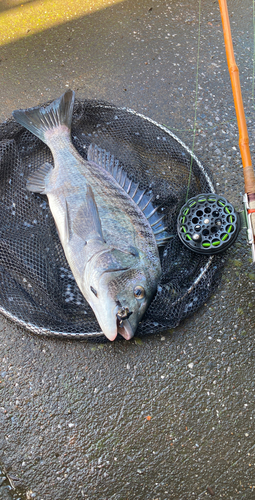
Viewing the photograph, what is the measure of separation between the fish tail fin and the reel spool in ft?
3.84

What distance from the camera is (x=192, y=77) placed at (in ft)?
11.4

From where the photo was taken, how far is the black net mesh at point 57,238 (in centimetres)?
237

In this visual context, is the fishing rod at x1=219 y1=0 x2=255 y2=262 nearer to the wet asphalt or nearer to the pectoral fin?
the wet asphalt

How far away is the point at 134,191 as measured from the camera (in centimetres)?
269

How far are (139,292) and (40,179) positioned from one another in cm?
125

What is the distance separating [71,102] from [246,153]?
57.3 inches

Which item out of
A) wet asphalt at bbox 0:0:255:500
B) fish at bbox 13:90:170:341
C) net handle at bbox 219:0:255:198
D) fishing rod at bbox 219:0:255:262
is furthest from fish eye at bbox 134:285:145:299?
net handle at bbox 219:0:255:198

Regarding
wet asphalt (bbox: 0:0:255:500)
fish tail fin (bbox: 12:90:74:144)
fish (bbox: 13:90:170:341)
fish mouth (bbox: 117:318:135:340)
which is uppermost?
fish tail fin (bbox: 12:90:74:144)

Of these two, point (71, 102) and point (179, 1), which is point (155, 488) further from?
point (179, 1)

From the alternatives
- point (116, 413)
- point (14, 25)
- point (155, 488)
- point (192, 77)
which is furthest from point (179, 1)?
point (155, 488)

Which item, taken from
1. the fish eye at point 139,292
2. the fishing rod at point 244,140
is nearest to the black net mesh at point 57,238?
the fish eye at point 139,292

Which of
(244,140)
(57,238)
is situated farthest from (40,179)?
(244,140)

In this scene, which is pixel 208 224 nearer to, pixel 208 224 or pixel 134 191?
pixel 208 224

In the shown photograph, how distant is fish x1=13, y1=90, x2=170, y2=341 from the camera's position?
2.12 m
